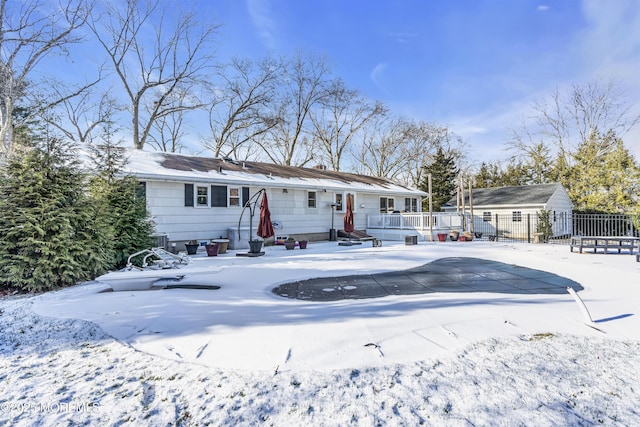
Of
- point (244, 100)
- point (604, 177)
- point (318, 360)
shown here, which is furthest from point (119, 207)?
point (604, 177)

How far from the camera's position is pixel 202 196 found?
40.6 feet

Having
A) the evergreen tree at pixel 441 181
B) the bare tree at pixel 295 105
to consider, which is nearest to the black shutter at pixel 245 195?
the bare tree at pixel 295 105

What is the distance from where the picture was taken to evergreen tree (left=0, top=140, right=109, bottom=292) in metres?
5.75

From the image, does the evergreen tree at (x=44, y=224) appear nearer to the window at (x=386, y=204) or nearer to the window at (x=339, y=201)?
the window at (x=339, y=201)

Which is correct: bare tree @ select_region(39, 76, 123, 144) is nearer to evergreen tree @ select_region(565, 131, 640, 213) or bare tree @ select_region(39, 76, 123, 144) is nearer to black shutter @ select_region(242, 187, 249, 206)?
black shutter @ select_region(242, 187, 249, 206)

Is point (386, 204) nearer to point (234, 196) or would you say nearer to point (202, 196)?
point (234, 196)

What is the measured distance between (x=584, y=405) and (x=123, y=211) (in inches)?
348

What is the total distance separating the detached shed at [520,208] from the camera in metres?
22.0

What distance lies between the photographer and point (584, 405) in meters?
2.36

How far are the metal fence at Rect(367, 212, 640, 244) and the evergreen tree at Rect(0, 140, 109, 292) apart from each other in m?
13.4

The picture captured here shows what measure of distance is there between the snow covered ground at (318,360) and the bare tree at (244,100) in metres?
23.9

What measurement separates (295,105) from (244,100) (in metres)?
5.16

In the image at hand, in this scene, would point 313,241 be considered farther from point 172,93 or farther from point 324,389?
point 172,93

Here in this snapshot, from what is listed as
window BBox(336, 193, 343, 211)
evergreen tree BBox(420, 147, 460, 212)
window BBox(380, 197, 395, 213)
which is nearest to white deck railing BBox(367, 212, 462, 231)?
window BBox(380, 197, 395, 213)
